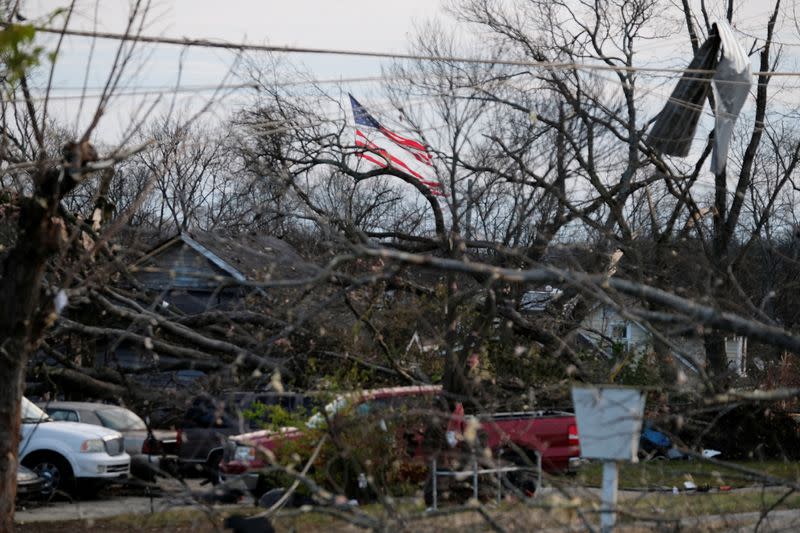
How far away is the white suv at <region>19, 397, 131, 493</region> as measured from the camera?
15.4m

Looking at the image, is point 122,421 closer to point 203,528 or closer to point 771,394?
point 203,528

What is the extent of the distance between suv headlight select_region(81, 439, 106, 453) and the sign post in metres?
10.2

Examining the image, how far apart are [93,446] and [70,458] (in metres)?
0.37

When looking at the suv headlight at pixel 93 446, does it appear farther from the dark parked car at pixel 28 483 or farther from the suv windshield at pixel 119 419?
the suv windshield at pixel 119 419

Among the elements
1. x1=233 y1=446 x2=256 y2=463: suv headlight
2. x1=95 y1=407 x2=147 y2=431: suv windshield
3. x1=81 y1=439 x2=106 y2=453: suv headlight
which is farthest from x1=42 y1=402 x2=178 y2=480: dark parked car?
x1=233 y1=446 x2=256 y2=463: suv headlight

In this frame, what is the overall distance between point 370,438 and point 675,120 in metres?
6.07

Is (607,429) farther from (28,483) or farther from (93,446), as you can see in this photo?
(93,446)

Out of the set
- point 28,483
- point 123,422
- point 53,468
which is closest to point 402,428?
point 28,483

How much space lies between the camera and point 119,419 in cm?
1823

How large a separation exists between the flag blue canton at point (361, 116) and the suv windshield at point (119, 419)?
6513mm

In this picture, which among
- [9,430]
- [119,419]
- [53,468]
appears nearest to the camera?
[9,430]

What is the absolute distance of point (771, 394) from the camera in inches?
229

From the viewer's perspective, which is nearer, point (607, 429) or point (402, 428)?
point (607, 429)

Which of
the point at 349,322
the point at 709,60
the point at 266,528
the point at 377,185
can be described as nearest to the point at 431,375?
the point at 349,322
